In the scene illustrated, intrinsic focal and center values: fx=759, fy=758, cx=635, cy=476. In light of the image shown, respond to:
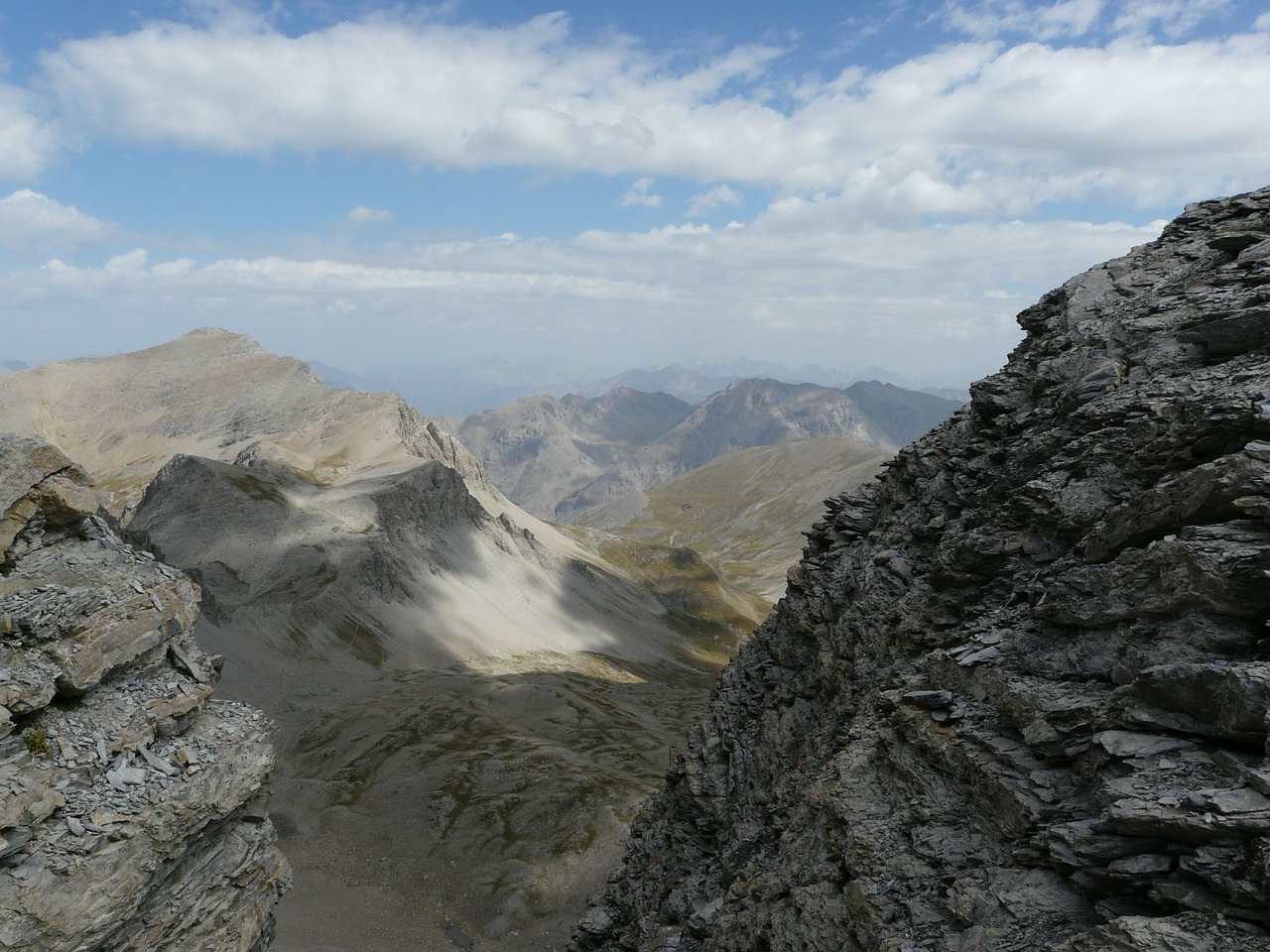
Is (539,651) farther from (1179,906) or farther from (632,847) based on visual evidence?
(1179,906)

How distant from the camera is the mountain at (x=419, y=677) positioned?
176ft

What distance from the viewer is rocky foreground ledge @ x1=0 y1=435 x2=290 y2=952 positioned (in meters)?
20.0

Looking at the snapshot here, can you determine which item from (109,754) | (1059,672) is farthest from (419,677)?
(1059,672)

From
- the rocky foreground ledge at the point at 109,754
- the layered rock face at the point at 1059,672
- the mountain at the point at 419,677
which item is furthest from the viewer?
the mountain at the point at 419,677

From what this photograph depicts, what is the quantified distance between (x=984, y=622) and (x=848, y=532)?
13.1 m

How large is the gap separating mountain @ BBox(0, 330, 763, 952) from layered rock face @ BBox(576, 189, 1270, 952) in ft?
90.7

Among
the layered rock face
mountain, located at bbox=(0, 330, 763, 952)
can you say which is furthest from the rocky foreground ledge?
mountain, located at bbox=(0, 330, 763, 952)

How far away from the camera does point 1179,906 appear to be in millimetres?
12156

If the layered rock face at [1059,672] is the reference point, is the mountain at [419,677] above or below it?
below

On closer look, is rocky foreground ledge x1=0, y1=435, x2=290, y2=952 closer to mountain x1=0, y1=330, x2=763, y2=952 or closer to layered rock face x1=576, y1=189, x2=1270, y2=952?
layered rock face x1=576, y1=189, x2=1270, y2=952

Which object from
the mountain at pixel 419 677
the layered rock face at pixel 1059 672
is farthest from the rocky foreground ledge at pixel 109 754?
the mountain at pixel 419 677

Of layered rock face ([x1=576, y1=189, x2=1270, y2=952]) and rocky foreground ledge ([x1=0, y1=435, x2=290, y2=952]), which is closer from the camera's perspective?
layered rock face ([x1=576, y1=189, x2=1270, y2=952])

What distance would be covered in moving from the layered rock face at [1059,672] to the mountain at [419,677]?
27.7 meters

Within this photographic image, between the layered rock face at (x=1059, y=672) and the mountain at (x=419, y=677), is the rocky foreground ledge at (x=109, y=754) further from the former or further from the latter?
the mountain at (x=419, y=677)
